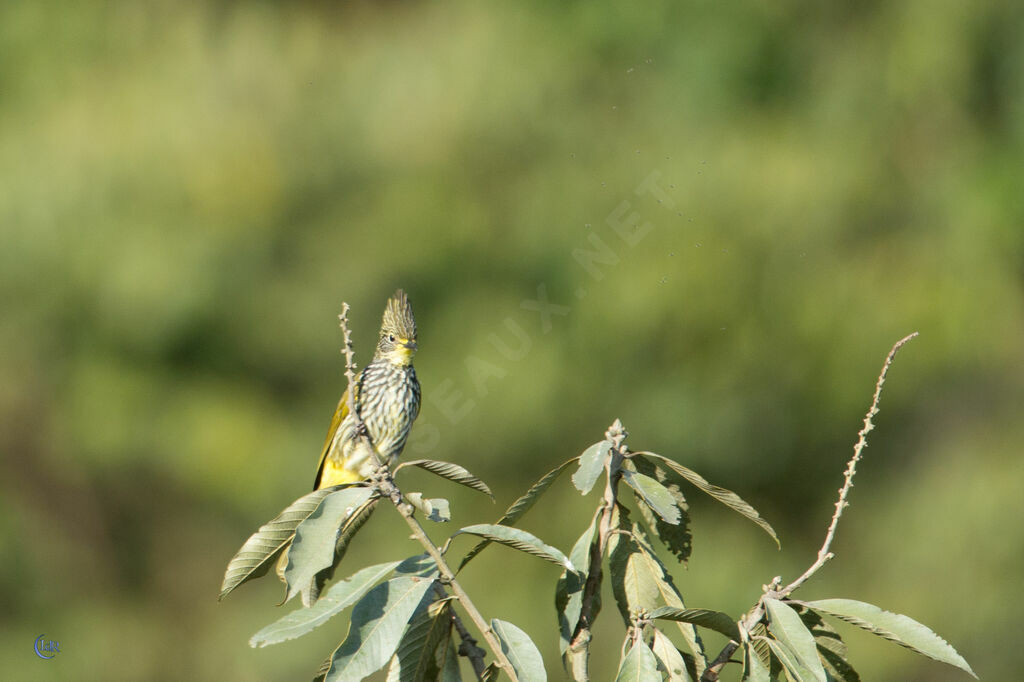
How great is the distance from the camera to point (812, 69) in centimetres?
547

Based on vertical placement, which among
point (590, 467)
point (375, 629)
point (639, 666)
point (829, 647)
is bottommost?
point (829, 647)

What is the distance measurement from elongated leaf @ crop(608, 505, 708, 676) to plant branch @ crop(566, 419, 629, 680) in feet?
0.13

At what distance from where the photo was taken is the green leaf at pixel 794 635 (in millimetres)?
1334

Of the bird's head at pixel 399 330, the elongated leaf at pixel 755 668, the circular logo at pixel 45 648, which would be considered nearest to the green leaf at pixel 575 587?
the elongated leaf at pixel 755 668

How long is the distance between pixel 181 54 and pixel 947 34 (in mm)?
3961

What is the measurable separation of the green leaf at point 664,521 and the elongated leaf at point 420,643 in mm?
365

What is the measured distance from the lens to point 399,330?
2582 millimetres

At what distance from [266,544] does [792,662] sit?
72 cm

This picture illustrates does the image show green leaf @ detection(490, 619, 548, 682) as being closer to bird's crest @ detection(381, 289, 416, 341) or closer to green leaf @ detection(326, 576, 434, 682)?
green leaf @ detection(326, 576, 434, 682)

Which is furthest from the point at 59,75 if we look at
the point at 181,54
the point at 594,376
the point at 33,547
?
the point at 594,376

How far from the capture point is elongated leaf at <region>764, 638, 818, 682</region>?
4.33 ft

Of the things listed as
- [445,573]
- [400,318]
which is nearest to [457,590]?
[445,573]

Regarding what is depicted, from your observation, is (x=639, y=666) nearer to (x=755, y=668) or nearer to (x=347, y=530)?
(x=755, y=668)

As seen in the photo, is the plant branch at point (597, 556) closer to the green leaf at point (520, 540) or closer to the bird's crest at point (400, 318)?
the green leaf at point (520, 540)
